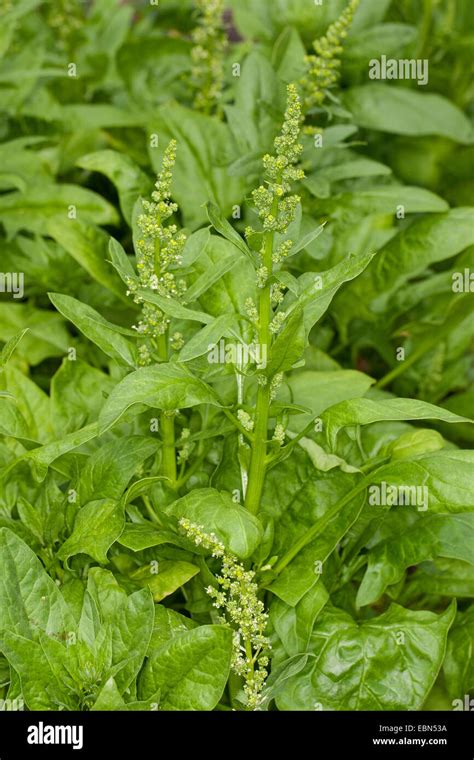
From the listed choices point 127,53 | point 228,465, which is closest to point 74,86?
point 127,53

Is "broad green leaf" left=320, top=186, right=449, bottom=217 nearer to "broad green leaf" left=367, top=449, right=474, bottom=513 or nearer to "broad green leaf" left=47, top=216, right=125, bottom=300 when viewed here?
"broad green leaf" left=47, top=216, right=125, bottom=300

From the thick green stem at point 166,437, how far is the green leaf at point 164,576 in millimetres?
89

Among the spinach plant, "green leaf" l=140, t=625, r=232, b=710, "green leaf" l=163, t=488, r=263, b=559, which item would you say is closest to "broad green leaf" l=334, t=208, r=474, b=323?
the spinach plant

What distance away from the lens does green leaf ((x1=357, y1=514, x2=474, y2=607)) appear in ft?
3.39

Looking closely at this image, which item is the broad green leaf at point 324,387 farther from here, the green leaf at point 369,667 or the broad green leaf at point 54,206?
the broad green leaf at point 54,206

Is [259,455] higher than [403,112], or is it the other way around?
[403,112]

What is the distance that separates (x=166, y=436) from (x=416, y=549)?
29 cm

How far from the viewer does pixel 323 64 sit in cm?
132

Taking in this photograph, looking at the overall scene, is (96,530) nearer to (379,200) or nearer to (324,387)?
(324,387)

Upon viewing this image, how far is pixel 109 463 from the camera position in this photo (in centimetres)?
104

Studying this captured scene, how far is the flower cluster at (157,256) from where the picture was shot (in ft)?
3.17

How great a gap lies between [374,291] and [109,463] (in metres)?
0.54

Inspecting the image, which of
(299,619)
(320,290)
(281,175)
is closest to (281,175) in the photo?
(281,175)

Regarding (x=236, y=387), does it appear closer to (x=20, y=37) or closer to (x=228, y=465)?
(x=228, y=465)
